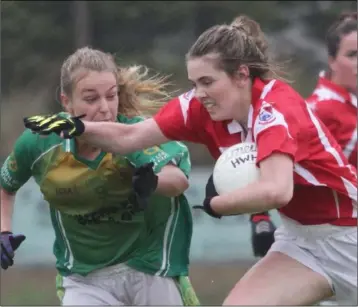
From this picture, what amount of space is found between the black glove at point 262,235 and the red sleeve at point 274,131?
135cm

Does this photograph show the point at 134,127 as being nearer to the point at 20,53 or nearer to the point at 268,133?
the point at 268,133

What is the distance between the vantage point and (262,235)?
16.8 feet

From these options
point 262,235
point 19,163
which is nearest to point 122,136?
point 19,163

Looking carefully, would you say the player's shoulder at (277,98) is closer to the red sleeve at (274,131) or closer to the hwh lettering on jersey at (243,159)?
the red sleeve at (274,131)

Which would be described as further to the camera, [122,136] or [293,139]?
[122,136]

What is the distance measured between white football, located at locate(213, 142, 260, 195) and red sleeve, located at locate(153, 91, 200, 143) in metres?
0.34

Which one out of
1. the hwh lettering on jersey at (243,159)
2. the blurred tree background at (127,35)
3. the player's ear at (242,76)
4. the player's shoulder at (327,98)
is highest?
the blurred tree background at (127,35)

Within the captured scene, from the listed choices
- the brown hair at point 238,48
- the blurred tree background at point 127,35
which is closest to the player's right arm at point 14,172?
the brown hair at point 238,48

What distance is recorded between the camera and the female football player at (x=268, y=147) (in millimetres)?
3736

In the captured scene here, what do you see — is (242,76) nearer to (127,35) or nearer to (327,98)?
(327,98)

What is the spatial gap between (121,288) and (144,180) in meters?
0.60

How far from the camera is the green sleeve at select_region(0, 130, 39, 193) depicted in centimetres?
448

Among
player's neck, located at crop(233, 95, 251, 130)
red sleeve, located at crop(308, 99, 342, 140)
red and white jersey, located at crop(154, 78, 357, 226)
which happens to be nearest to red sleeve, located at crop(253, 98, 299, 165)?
red and white jersey, located at crop(154, 78, 357, 226)

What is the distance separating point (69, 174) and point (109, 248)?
0.36 meters
